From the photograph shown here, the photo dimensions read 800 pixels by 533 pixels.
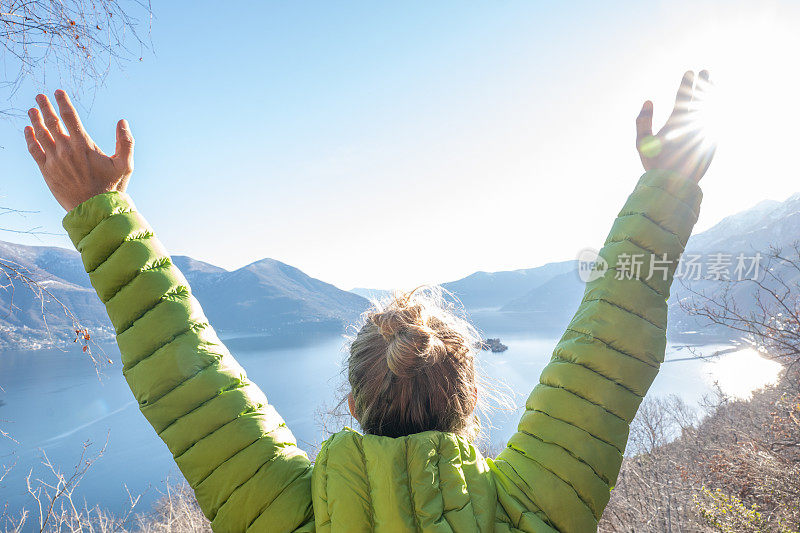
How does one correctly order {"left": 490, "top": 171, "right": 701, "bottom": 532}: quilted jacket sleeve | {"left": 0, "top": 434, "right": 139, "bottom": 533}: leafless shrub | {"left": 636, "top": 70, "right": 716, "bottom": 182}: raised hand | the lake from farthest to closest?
the lake, {"left": 0, "top": 434, "right": 139, "bottom": 533}: leafless shrub, {"left": 636, "top": 70, "right": 716, "bottom": 182}: raised hand, {"left": 490, "top": 171, "right": 701, "bottom": 532}: quilted jacket sleeve

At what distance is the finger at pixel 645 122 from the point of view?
129 cm

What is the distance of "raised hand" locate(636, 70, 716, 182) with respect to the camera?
1.23 meters

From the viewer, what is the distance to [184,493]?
76.7ft

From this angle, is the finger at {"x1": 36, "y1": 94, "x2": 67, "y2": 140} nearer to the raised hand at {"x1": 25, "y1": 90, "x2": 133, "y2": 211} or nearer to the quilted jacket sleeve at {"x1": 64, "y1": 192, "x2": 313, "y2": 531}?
the raised hand at {"x1": 25, "y1": 90, "x2": 133, "y2": 211}

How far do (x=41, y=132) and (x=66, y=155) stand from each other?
0.10 m

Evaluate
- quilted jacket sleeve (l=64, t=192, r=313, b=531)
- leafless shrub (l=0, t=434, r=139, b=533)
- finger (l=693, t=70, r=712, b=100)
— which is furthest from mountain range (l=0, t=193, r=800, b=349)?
quilted jacket sleeve (l=64, t=192, r=313, b=531)

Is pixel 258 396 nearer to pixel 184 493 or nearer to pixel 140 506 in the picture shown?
pixel 184 493

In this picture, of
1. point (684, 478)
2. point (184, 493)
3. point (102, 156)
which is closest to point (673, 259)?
point (102, 156)

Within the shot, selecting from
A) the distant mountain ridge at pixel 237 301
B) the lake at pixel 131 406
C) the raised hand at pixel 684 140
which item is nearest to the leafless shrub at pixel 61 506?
the lake at pixel 131 406

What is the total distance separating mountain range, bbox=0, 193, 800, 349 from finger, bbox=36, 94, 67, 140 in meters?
51.5

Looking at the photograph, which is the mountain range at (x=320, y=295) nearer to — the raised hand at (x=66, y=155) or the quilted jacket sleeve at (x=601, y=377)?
the quilted jacket sleeve at (x=601, y=377)

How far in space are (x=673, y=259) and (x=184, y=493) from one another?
28913 millimetres

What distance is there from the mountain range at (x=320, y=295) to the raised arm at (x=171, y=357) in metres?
51.1

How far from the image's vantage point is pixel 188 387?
0.91 metres
